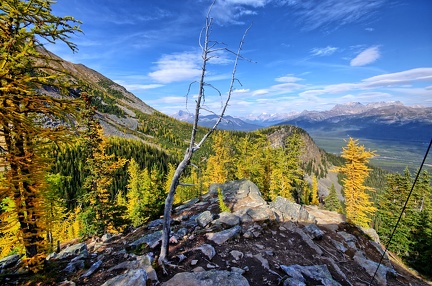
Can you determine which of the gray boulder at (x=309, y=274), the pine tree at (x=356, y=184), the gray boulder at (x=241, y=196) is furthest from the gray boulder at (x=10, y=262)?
the pine tree at (x=356, y=184)

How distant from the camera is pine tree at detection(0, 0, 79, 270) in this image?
755 centimetres

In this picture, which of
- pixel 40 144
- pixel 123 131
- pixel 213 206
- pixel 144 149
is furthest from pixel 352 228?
pixel 123 131

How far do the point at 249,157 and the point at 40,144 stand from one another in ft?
116

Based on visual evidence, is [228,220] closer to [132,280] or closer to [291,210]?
[132,280]

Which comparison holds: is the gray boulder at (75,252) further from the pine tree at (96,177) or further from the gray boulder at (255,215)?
the gray boulder at (255,215)

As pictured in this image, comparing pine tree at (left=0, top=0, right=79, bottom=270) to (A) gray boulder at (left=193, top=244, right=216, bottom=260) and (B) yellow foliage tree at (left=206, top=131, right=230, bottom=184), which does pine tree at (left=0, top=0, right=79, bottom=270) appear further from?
(B) yellow foliage tree at (left=206, top=131, right=230, bottom=184)

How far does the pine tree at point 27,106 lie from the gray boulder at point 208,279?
6460 mm

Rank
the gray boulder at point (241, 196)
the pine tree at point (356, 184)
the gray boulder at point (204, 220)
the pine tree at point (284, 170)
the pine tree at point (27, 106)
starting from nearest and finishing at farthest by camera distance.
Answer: the pine tree at point (27, 106)
the gray boulder at point (204, 220)
the gray boulder at point (241, 196)
the pine tree at point (356, 184)
the pine tree at point (284, 170)

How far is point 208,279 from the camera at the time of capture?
8.03m

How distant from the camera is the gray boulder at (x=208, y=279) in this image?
788 cm

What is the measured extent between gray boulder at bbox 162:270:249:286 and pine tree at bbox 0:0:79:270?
21.2ft

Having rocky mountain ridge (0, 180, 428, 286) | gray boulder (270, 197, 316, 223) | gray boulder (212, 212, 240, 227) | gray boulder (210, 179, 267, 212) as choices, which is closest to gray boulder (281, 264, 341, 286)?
rocky mountain ridge (0, 180, 428, 286)

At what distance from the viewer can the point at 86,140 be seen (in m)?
21.9

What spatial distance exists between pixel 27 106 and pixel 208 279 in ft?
31.6
